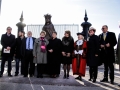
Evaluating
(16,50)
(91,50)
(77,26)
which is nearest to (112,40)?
(91,50)

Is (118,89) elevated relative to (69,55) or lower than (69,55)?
lower

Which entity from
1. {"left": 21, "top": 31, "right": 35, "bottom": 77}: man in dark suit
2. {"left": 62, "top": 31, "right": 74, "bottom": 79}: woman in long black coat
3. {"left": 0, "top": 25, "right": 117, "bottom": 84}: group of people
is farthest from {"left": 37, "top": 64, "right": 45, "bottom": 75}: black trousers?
{"left": 62, "top": 31, "right": 74, "bottom": 79}: woman in long black coat

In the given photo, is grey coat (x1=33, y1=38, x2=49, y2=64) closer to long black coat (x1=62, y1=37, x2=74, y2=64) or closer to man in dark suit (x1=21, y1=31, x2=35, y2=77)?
man in dark suit (x1=21, y1=31, x2=35, y2=77)

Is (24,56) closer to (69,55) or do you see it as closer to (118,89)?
(69,55)

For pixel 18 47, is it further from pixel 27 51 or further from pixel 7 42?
pixel 27 51

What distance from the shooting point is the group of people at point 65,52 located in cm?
457

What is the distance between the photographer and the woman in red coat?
15.8ft

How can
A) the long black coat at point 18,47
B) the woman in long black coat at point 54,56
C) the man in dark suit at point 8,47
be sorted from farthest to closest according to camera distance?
the long black coat at point 18,47 < the man in dark suit at point 8,47 < the woman in long black coat at point 54,56

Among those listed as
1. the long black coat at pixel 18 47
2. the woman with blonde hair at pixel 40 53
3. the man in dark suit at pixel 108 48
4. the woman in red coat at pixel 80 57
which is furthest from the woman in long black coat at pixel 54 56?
the man in dark suit at pixel 108 48

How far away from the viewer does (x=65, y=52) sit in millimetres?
5184

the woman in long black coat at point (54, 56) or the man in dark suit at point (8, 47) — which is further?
the man in dark suit at point (8, 47)

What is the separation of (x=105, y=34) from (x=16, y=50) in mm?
3215

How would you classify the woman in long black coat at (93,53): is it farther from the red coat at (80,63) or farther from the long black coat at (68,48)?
the long black coat at (68,48)

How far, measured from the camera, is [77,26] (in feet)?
47.0
